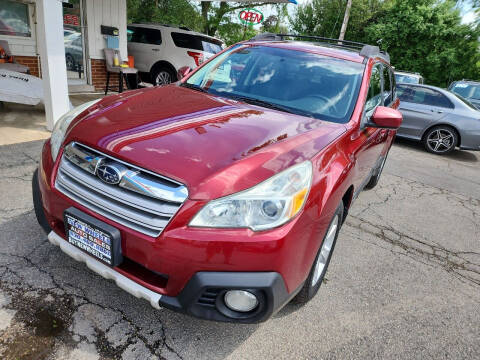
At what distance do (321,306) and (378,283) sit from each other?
2.19 feet

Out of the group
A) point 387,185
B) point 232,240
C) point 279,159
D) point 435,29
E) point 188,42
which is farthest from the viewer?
point 435,29

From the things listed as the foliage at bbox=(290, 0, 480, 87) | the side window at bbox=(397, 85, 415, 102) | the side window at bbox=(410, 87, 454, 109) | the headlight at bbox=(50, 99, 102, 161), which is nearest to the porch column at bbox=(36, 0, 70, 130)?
the headlight at bbox=(50, 99, 102, 161)

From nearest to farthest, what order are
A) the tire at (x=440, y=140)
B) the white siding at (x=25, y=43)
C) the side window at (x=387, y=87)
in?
1. the side window at (x=387, y=87)
2. the white siding at (x=25, y=43)
3. the tire at (x=440, y=140)

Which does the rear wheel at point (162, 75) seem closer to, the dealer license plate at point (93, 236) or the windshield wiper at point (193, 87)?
the windshield wiper at point (193, 87)

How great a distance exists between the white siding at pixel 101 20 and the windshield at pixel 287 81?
648cm

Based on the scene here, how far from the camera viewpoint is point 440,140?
7.87m

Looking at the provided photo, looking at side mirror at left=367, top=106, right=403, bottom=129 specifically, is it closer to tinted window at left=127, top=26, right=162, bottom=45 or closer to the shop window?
the shop window

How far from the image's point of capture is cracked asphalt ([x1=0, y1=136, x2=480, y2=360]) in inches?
73.7

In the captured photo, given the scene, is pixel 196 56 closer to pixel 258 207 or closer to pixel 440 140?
pixel 440 140

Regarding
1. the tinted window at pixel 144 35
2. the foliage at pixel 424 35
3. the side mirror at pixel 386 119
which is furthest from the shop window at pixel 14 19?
the foliage at pixel 424 35

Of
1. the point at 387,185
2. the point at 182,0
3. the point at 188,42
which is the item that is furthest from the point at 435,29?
the point at 387,185

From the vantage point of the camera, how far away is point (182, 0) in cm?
1487

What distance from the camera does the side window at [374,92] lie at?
9.51 ft

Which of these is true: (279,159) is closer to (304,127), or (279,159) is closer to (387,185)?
(304,127)
